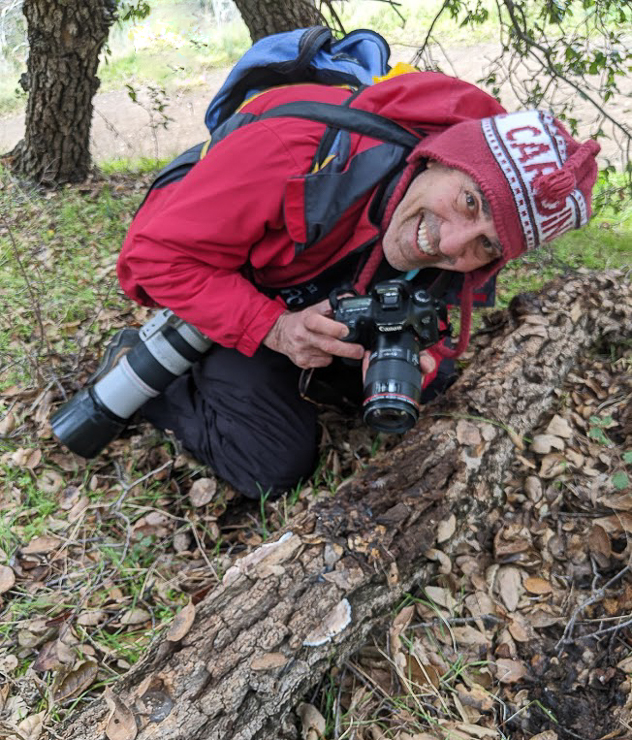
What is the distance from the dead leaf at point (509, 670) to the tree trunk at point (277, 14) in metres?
3.99

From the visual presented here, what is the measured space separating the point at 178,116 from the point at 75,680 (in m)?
9.02

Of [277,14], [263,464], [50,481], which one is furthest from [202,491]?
[277,14]

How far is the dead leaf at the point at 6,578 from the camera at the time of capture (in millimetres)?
2217

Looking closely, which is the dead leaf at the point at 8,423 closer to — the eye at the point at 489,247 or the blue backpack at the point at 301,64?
the blue backpack at the point at 301,64

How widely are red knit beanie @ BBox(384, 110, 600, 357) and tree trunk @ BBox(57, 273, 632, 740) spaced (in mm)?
759

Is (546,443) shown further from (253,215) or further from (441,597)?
(253,215)

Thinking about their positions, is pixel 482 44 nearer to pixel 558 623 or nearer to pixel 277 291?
pixel 277 291

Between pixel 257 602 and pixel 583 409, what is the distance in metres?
1.77

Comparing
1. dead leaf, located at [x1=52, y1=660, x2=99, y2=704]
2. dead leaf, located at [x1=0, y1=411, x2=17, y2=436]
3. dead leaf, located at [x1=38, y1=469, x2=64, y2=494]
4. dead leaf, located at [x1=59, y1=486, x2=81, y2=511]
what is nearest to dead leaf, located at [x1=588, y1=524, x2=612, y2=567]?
dead leaf, located at [x1=52, y1=660, x2=99, y2=704]

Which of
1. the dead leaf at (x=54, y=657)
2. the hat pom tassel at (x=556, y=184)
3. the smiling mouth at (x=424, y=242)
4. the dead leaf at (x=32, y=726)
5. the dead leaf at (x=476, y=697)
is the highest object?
the hat pom tassel at (x=556, y=184)

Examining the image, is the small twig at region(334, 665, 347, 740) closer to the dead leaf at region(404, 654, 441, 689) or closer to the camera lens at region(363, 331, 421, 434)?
the dead leaf at region(404, 654, 441, 689)

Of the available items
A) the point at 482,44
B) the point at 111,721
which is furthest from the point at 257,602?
the point at 482,44

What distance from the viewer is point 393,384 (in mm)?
1904

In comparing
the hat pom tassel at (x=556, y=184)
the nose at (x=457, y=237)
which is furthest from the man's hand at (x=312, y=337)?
the hat pom tassel at (x=556, y=184)
